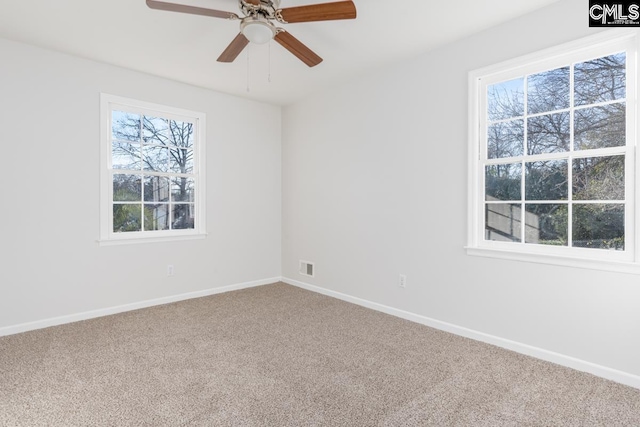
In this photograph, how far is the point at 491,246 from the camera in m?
2.84

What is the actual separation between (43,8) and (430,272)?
12.3 feet

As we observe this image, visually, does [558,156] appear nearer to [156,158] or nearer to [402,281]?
[402,281]

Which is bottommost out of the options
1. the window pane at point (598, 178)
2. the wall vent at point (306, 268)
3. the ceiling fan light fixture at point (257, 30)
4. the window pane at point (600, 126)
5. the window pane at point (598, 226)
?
the wall vent at point (306, 268)

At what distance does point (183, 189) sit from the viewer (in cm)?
413

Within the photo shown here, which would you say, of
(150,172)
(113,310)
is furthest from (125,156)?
(113,310)

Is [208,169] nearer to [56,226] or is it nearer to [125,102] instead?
[125,102]

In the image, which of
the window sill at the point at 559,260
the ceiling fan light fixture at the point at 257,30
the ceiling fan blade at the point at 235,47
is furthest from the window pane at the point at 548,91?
the ceiling fan blade at the point at 235,47

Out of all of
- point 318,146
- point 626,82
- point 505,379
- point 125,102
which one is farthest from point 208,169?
point 626,82

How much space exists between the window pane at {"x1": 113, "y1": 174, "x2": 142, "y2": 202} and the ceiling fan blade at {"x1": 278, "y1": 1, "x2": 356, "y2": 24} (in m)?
2.54

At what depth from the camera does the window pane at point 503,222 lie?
2730 mm

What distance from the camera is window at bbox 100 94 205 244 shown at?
353cm

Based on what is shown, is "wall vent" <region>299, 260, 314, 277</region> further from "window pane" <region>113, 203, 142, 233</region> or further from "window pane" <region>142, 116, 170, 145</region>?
"window pane" <region>142, 116, 170, 145</region>

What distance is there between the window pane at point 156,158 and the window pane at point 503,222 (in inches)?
136

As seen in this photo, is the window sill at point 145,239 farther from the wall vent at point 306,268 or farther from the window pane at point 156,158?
the wall vent at point 306,268
